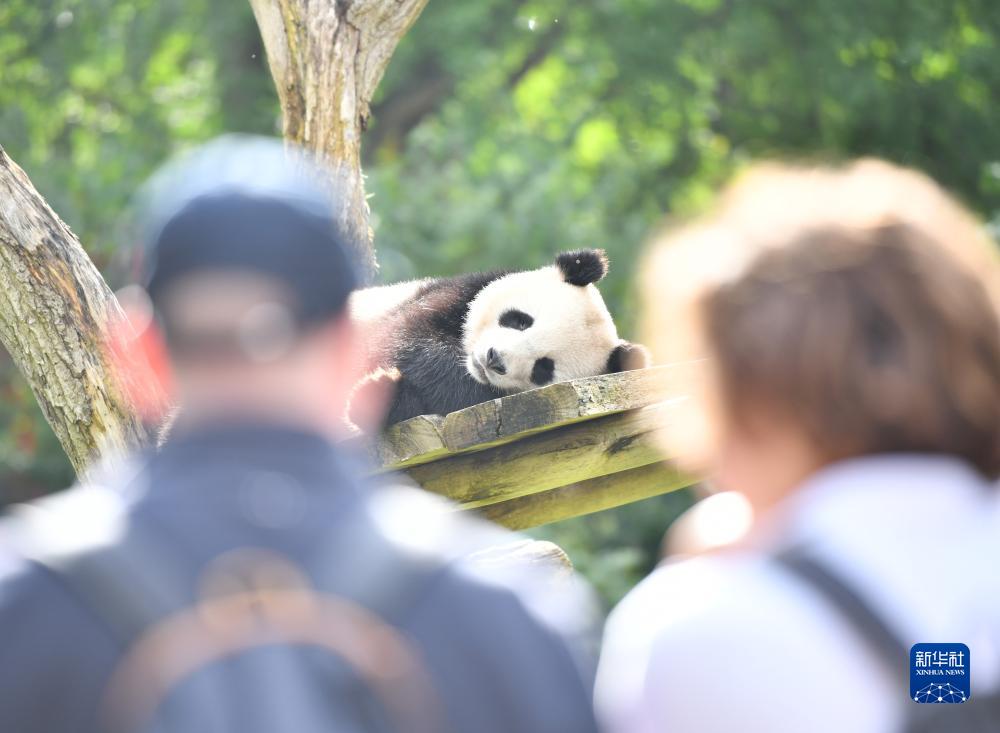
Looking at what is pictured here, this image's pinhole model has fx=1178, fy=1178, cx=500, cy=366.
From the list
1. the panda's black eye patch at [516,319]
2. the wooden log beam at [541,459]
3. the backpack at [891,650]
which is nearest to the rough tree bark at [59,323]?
the wooden log beam at [541,459]

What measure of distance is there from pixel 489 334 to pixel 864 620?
3280mm

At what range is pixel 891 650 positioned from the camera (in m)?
1.03

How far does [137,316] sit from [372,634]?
0.39 metres

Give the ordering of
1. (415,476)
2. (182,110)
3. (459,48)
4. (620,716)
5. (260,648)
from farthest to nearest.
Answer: (182,110), (459,48), (415,476), (620,716), (260,648)


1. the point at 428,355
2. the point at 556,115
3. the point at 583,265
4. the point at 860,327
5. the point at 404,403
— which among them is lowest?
the point at 860,327

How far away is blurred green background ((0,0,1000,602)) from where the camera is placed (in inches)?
322

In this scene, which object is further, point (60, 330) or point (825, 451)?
point (60, 330)

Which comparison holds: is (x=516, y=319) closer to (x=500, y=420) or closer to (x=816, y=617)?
(x=500, y=420)

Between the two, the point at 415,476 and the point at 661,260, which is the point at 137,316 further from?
the point at 415,476

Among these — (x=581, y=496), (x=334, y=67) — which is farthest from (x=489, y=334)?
(x=334, y=67)

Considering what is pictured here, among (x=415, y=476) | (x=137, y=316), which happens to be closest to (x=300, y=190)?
(x=137, y=316)

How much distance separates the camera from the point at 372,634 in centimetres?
101

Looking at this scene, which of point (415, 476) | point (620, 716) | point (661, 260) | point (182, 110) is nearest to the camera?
point (620, 716)

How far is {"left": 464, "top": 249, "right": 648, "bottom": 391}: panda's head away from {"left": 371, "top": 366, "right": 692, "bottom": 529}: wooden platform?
634mm
